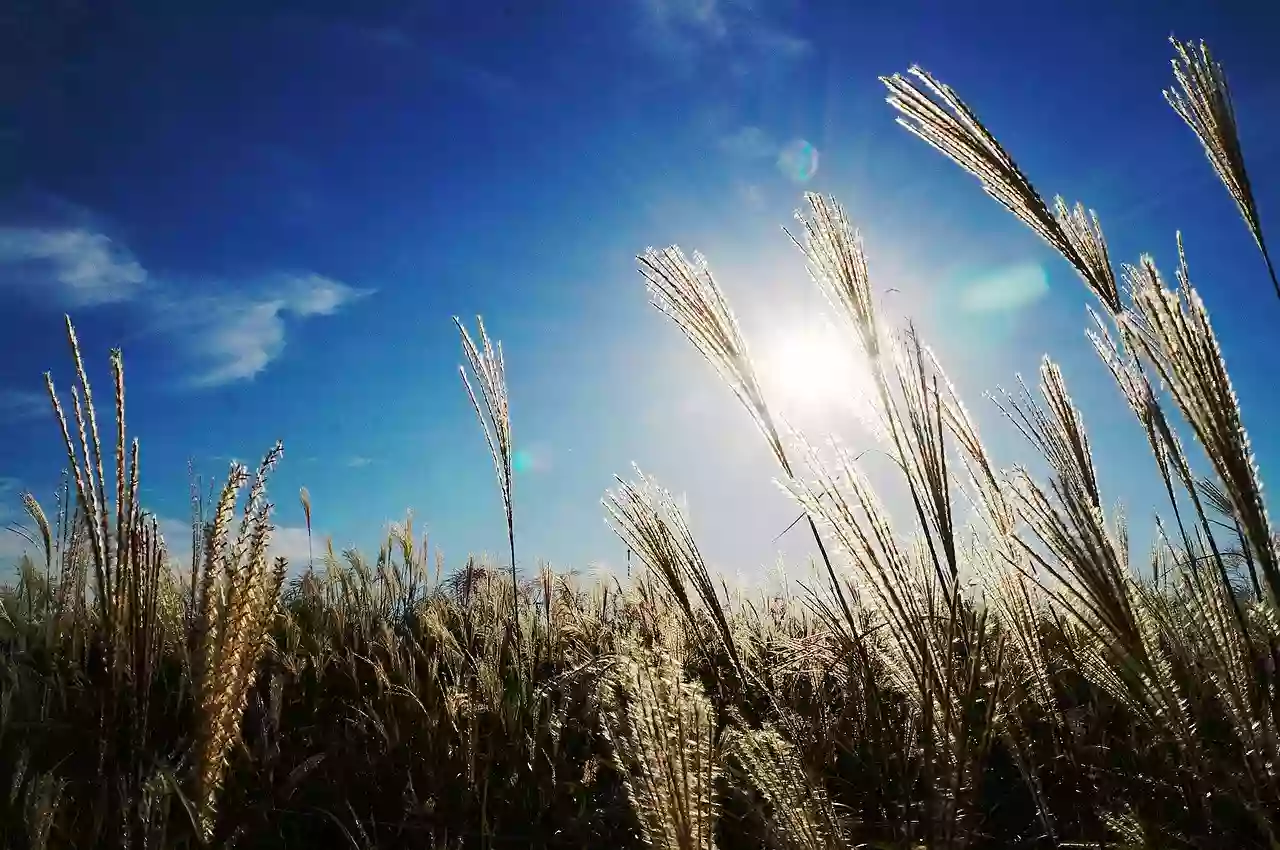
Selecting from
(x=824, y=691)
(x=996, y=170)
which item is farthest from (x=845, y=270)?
(x=824, y=691)

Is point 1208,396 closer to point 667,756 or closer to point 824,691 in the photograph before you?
point 667,756

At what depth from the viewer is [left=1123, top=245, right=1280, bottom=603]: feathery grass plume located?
3.31ft

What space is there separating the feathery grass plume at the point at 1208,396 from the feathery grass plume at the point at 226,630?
1.23 metres

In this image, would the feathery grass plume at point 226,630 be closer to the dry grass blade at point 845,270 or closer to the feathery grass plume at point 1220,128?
the dry grass blade at point 845,270

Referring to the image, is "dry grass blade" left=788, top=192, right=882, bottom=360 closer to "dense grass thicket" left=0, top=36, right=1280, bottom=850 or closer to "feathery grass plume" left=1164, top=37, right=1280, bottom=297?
"dense grass thicket" left=0, top=36, right=1280, bottom=850

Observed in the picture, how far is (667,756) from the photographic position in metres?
0.76

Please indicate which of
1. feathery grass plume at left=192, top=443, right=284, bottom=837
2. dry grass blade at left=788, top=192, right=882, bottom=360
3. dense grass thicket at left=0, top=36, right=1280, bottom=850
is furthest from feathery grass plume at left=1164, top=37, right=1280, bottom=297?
feathery grass plume at left=192, top=443, right=284, bottom=837

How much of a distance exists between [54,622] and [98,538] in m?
2.54

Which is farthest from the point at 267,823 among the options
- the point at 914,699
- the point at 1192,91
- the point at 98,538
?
the point at 1192,91

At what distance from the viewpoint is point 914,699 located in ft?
4.35

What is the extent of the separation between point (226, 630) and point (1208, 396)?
129 cm

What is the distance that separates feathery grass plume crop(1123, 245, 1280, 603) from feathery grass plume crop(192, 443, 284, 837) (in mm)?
1229

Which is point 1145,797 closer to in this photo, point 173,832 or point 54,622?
point 173,832

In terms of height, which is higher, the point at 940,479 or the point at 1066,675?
the point at 940,479
